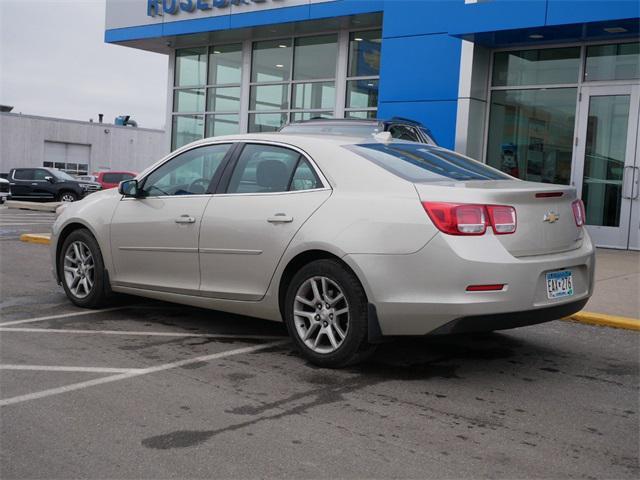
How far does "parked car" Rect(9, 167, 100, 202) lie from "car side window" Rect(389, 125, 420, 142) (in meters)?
20.6

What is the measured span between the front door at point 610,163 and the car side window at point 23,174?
22.4 metres

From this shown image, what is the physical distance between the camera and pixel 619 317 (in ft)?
23.1

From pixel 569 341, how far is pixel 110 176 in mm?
24664

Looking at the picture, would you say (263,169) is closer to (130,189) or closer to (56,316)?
(130,189)

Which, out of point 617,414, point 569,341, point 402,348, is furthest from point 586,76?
point 617,414

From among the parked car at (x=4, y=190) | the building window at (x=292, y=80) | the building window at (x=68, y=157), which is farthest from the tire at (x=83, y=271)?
the building window at (x=68, y=157)

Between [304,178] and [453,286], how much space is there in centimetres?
146

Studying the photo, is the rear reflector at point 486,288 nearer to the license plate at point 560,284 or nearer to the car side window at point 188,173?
the license plate at point 560,284

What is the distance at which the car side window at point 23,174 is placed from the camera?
2938 cm

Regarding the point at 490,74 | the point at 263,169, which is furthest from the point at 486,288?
the point at 490,74

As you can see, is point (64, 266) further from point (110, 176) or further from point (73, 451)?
point (110, 176)

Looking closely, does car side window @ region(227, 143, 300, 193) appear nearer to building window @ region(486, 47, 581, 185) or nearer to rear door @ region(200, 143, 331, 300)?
rear door @ region(200, 143, 331, 300)

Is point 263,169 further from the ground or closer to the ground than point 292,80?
closer to the ground

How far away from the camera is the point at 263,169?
5.75 m
